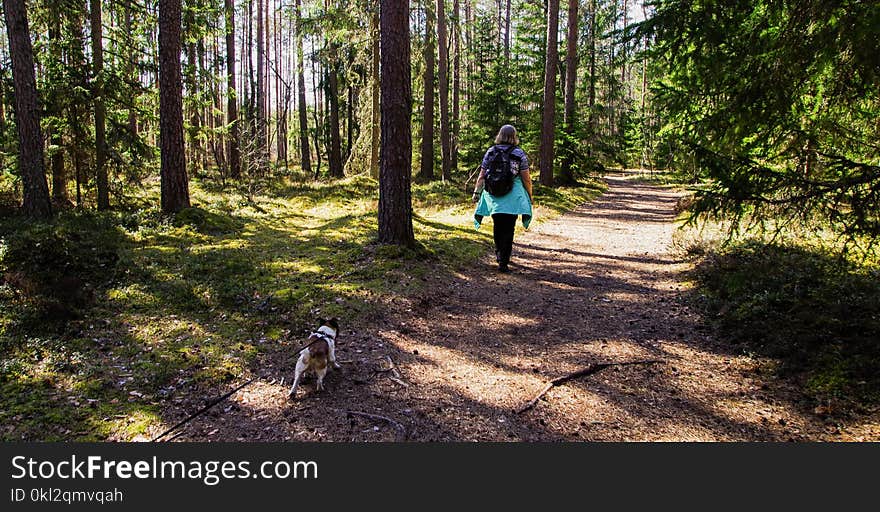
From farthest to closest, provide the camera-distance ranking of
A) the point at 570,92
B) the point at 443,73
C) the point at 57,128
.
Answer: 1. the point at 570,92
2. the point at 443,73
3. the point at 57,128

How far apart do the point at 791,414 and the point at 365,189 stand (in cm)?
1831

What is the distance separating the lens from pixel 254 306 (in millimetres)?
6586

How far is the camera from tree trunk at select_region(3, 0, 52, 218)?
1093 centimetres

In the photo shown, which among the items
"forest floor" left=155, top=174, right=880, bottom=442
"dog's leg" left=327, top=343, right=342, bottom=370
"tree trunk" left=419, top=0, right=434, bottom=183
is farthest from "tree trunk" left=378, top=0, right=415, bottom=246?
"tree trunk" left=419, top=0, right=434, bottom=183

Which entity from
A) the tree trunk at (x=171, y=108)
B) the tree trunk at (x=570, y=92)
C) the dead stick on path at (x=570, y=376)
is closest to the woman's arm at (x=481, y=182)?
the dead stick on path at (x=570, y=376)

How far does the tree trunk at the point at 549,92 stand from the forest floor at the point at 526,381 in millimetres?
12725

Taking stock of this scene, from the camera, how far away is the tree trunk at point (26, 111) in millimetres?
10930

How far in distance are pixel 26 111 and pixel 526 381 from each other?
498 inches

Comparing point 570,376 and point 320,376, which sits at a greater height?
point 320,376

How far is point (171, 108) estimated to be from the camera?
11.4 metres

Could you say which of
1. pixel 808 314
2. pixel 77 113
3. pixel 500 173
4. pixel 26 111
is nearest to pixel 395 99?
pixel 500 173

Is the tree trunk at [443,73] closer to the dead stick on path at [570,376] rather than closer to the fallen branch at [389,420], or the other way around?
the dead stick on path at [570,376]

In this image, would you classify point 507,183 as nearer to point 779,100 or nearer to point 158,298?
point 779,100

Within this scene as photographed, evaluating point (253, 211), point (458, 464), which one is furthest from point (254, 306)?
point (253, 211)
